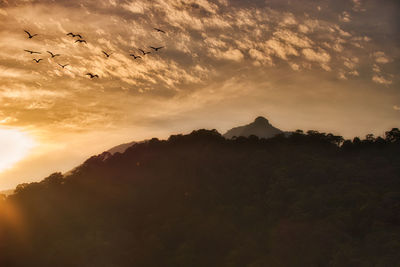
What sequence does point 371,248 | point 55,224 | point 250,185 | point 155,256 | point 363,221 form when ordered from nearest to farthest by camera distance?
point 371,248 → point 363,221 → point 155,256 → point 55,224 → point 250,185

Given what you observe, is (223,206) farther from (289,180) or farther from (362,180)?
(362,180)

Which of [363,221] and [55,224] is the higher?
[55,224]

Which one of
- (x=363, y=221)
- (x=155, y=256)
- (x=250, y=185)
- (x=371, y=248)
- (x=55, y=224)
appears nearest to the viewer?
(x=371, y=248)

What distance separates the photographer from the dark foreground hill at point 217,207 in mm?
76188

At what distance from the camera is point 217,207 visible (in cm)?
9112

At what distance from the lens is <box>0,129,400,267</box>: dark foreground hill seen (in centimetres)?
7619

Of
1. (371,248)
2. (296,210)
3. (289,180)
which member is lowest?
(371,248)

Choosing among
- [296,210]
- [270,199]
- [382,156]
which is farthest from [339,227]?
[382,156]

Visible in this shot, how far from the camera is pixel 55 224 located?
8775 centimetres

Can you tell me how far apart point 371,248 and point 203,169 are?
43.1 metres

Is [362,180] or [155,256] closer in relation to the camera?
[155,256]

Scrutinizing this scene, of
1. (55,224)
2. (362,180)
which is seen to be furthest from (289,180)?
(55,224)

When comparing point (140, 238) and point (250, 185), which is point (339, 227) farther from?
point (140, 238)

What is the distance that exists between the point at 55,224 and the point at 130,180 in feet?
67.1
